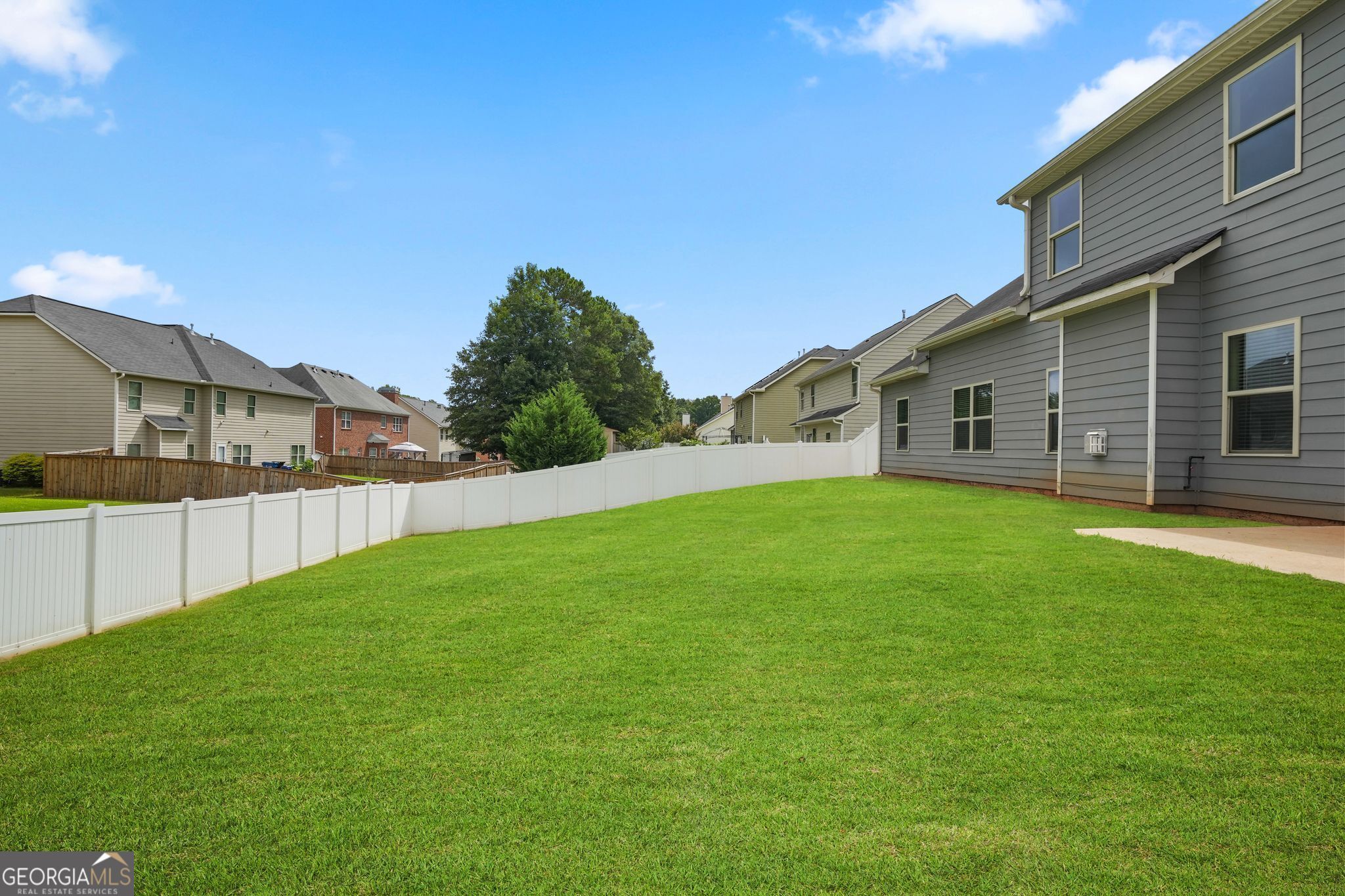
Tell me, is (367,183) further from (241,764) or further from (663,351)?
(663,351)

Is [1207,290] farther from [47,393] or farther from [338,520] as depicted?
[47,393]

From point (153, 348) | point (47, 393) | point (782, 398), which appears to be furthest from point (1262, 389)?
point (153, 348)

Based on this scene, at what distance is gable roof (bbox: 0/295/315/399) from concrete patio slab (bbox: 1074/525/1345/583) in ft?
108

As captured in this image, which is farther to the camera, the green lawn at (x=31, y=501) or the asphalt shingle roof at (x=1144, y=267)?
the green lawn at (x=31, y=501)

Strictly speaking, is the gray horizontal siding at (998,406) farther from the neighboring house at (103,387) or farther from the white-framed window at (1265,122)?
the neighboring house at (103,387)

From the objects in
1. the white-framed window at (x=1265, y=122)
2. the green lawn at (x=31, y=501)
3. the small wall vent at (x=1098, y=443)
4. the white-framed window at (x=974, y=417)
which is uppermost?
the white-framed window at (x=1265, y=122)

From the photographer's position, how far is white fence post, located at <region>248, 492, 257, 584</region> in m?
8.52

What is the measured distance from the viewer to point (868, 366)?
2875 centimetres

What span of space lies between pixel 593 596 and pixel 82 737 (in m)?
3.89

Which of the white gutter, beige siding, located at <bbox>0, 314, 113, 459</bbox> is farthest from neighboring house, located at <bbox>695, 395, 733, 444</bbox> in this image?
the white gutter

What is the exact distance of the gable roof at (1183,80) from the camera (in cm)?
852

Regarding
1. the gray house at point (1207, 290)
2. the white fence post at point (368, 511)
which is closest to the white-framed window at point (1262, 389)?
the gray house at point (1207, 290)

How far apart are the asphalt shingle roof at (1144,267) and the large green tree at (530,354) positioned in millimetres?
29949

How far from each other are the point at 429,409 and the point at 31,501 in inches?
1664
